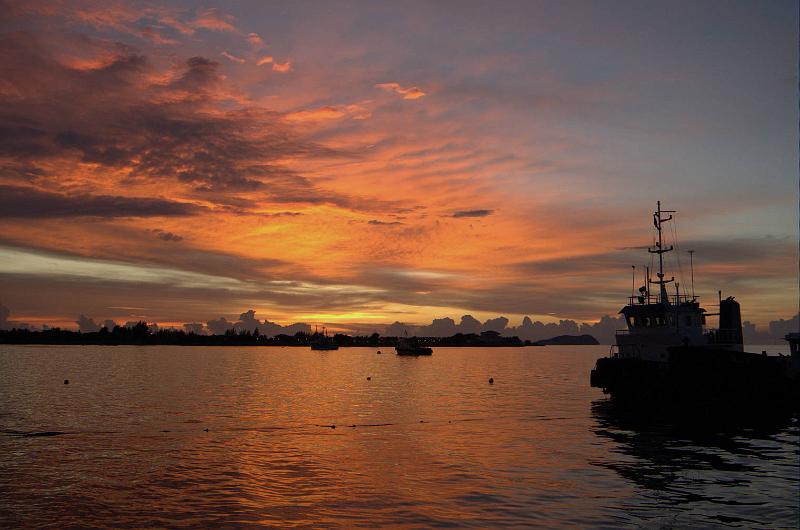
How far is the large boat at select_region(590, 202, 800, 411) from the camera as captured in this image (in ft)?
174

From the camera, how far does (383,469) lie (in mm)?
31359

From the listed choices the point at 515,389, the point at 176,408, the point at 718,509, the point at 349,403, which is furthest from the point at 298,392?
the point at 718,509

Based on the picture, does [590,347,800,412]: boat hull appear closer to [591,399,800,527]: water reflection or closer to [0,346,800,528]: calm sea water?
[591,399,800,527]: water reflection

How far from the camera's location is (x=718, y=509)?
24375 mm

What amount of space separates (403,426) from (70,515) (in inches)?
1084

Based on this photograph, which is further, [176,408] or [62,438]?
[176,408]

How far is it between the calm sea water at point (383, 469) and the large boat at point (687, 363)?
167 inches

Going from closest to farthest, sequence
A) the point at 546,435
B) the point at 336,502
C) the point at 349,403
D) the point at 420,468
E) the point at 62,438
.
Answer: the point at 336,502 → the point at 420,468 → the point at 62,438 → the point at 546,435 → the point at 349,403

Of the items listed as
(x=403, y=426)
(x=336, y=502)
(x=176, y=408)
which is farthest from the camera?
(x=176, y=408)

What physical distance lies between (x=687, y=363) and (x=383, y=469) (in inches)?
1328

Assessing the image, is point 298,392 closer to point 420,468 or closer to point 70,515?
point 420,468

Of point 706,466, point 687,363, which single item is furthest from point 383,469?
point 687,363

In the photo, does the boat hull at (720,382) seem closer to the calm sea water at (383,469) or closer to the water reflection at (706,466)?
the water reflection at (706,466)

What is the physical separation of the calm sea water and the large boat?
4.25 meters
